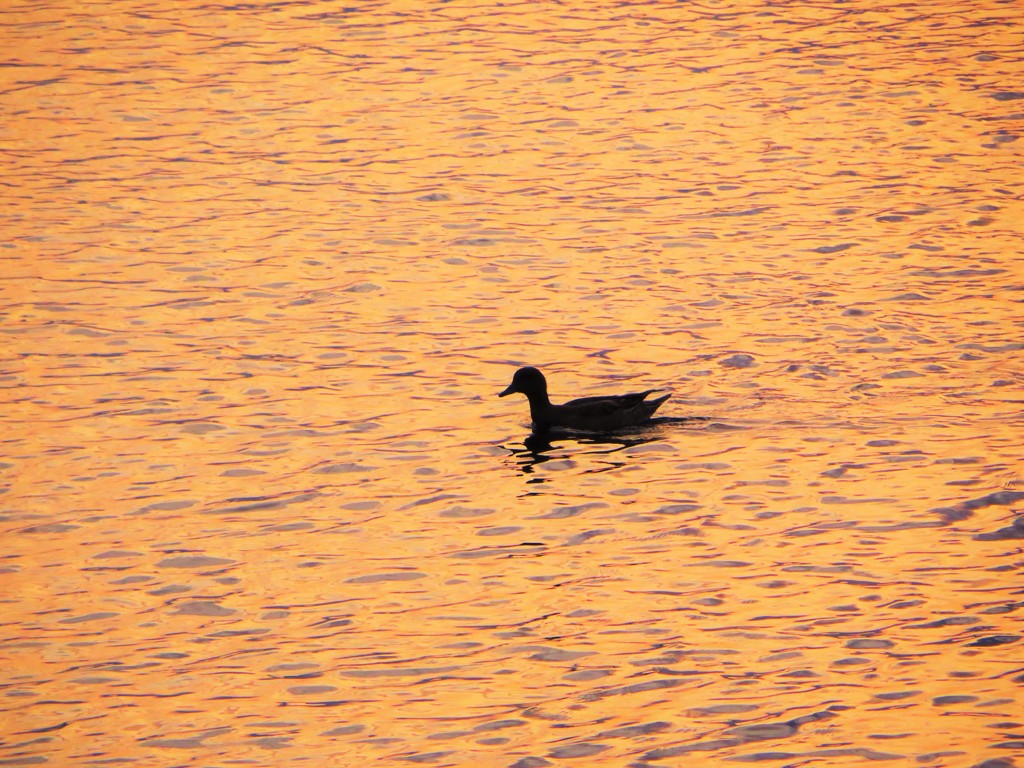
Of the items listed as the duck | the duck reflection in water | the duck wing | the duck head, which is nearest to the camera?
the duck reflection in water

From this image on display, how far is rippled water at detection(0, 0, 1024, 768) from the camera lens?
11586mm

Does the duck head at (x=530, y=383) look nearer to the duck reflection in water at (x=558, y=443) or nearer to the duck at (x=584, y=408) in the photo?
the duck at (x=584, y=408)

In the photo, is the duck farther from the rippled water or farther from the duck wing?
the rippled water

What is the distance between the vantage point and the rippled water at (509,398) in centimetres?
1159

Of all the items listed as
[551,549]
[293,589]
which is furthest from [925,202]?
[293,589]

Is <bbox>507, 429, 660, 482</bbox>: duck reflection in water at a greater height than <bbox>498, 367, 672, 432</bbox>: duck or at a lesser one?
lesser

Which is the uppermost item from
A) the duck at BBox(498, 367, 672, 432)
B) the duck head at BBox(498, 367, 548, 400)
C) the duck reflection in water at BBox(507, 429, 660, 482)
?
the duck head at BBox(498, 367, 548, 400)

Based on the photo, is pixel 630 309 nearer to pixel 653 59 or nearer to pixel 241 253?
pixel 241 253

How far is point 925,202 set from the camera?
25.2 meters

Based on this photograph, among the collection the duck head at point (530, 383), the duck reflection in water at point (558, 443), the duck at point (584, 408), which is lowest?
the duck reflection in water at point (558, 443)

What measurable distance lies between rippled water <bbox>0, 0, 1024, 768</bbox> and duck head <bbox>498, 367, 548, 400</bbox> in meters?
0.49

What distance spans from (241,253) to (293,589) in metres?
11.0

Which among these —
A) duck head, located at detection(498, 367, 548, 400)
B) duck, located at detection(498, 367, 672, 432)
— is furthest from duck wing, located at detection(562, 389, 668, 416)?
duck head, located at detection(498, 367, 548, 400)

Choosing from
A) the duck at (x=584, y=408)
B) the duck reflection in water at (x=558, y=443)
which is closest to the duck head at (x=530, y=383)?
the duck at (x=584, y=408)
